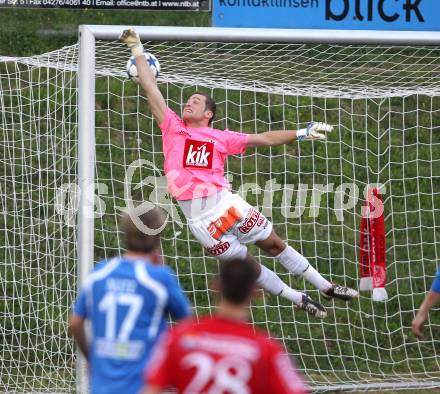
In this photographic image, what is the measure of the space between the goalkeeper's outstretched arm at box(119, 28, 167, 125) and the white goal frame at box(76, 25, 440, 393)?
0.17 m

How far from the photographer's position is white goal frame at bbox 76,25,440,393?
25.3 ft

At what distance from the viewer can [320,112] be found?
1134 centimetres

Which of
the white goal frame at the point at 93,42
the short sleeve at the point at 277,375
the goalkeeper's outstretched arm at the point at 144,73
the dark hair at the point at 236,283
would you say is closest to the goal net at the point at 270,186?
the white goal frame at the point at 93,42

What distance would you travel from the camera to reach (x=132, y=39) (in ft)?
25.2

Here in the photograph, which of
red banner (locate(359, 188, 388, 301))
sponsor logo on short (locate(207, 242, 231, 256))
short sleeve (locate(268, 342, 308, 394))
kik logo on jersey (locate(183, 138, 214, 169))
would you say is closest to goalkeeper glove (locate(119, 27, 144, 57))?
kik logo on jersey (locate(183, 138, 214, 169))

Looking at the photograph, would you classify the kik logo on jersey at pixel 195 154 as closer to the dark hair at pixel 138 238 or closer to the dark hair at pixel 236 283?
the dark hair at pixel 138 238

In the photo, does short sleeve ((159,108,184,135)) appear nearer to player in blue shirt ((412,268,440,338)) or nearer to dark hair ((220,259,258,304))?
player in blue shirt ((412,268,440,338))

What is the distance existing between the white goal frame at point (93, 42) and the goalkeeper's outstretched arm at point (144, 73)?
0.55 ft

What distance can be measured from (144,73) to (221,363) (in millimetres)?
3862

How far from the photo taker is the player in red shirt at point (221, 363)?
14.4 feet

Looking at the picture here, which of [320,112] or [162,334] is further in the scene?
[320,112]

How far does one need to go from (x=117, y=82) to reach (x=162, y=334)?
643cm

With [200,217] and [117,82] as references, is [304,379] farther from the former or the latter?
[117,82]

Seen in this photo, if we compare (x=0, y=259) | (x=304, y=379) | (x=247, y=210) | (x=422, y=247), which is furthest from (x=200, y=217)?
(x=422, y=247)
